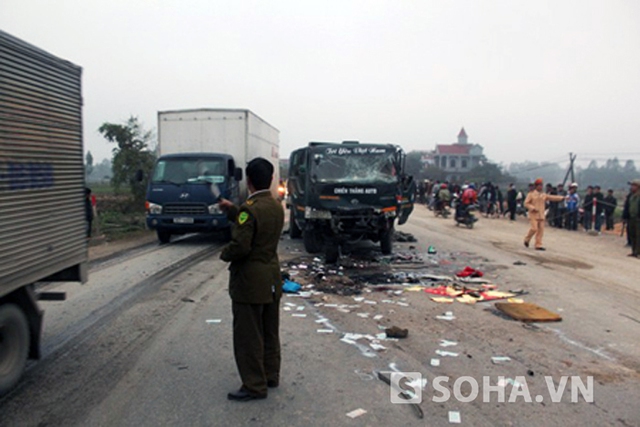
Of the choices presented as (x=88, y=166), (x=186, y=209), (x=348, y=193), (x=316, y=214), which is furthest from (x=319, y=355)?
(x=88, y=166)

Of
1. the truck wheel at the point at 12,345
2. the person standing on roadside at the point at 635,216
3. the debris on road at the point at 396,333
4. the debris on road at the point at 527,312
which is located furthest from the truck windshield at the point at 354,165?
the truck wheel at the point at 12,345

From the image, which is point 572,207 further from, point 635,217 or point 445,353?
point 445,353

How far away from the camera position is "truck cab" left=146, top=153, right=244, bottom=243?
1273 cm

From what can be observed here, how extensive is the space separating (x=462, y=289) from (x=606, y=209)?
13905 mm

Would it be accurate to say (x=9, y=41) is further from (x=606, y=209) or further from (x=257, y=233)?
(x=606, y=209)

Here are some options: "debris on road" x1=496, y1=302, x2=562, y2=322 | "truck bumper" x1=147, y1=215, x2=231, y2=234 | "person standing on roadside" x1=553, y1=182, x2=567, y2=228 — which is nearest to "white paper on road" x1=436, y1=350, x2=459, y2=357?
"debris on road" x1=496, y1=302, x2=562, y2=322

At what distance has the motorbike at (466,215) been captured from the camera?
19.4 metres

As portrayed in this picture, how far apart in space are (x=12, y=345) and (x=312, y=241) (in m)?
7.54

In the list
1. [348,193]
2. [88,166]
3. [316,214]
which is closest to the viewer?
[316,214]

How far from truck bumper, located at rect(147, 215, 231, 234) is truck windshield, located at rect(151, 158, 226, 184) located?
95 cm

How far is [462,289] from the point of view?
8141mm

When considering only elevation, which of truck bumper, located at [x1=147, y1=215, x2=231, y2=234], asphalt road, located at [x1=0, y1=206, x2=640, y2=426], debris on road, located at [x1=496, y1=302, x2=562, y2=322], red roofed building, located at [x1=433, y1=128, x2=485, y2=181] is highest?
red roofed building, located at [x1=433, y1=128, x2=485, y2=181]

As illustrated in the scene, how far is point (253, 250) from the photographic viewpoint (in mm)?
4012

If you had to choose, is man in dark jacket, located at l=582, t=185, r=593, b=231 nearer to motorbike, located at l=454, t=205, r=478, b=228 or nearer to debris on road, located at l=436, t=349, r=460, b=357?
motorbike, located at l=454, t=205, r=478, b=228
